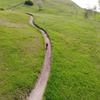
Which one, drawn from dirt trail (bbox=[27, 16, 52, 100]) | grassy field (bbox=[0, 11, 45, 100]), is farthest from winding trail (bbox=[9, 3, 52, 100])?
grassy field (bbox=[0, 11, 45, 100])

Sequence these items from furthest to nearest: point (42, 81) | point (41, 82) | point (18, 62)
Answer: point (18, 62)
point (42, 81)
point (41, 82)

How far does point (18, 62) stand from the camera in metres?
19.7

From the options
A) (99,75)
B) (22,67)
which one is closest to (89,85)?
(99,75)

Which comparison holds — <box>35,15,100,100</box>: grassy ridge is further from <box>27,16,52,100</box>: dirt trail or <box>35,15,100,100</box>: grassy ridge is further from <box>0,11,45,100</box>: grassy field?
<box>0,11,45,100</box>: grassy field

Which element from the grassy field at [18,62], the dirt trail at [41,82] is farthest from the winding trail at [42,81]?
the grassy field at [18,62]

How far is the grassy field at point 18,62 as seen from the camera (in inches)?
590

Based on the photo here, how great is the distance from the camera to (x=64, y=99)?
50.0 ft

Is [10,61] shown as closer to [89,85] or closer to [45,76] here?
[45,76]

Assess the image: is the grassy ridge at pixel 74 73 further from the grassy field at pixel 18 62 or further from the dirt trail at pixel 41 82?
the grassy field at pixel 18 62

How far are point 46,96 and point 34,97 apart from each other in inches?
78.7

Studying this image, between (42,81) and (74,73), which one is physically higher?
(74,73)

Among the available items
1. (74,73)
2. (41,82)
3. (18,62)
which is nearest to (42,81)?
(41,82)

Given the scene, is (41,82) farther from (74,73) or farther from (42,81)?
(74,73)

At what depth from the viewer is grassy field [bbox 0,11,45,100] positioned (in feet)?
49.2
